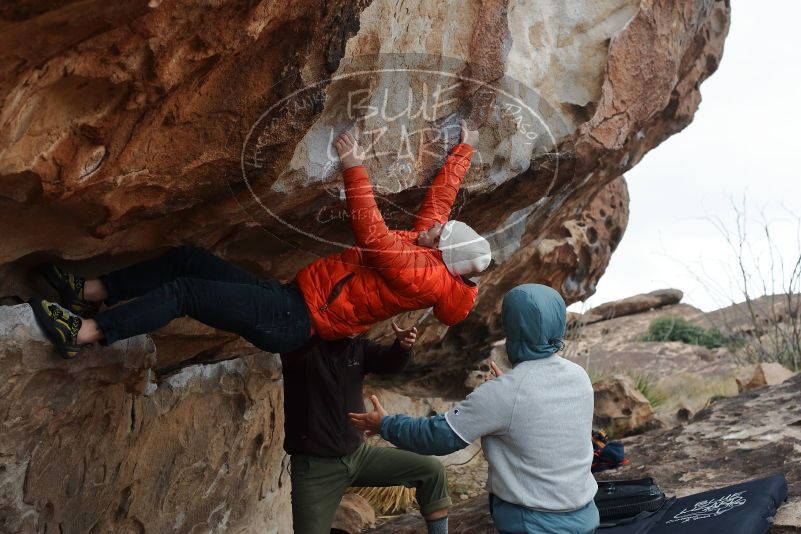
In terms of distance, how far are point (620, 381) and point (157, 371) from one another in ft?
16.7

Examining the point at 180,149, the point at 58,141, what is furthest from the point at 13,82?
the point at 180,149

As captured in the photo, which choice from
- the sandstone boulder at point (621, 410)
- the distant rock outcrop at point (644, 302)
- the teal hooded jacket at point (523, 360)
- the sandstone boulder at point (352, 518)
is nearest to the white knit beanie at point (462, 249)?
the teal hooded jacket at point (523, 360)

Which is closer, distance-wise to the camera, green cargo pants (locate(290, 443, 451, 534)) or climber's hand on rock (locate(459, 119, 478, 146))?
green cargo pants (locate(290, 443, 451, 534))

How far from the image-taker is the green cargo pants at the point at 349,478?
13.3ft

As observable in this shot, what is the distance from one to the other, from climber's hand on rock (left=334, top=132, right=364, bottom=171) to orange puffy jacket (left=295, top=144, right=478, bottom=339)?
→ 0.16 feet

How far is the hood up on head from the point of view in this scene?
319 centimetres

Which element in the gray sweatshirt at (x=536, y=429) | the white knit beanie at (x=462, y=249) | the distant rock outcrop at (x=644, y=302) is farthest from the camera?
A: the distant rock outcrop at (x=644, y=302)

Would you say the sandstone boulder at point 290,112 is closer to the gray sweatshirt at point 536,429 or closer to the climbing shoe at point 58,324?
the climbing shoe at point 58,324

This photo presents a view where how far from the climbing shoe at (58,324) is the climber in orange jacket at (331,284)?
122 mm

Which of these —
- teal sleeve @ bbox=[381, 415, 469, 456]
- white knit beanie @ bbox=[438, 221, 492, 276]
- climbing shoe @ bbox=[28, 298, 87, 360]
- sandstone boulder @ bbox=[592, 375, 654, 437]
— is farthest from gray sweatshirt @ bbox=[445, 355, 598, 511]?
sandstone boulder @ bbox=[592, 375, 654, 437]

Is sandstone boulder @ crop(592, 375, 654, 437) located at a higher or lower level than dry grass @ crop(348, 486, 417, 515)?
higher

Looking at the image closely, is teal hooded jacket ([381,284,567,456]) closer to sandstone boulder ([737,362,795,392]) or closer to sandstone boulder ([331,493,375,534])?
sandstone boulder ([331,493,375,534])

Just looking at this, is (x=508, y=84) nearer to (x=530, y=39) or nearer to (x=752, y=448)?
(x=530, y=39)

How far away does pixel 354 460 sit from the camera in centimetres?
416
